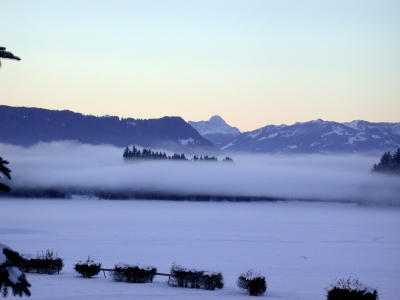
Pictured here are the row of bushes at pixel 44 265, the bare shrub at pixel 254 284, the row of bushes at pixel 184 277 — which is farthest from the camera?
the row of bushes at pixel 44 265

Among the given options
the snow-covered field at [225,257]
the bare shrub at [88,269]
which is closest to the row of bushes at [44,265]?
the snow-covered field at [225,257]

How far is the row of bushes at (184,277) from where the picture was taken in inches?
829

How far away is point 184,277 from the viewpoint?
25375 mm

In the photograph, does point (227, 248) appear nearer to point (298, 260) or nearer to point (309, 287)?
point (298, 260)

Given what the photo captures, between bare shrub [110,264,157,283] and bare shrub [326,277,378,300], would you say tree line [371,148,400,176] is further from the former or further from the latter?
bare shrub [326,277,378,300]

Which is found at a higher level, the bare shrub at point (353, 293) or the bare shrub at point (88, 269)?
the bare shrub at point (353, 293)

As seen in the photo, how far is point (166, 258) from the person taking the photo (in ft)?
123

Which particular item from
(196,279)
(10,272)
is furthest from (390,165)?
(10,272)

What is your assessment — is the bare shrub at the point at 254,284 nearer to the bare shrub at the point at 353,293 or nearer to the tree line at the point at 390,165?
the bare shrub at the point at 353,293

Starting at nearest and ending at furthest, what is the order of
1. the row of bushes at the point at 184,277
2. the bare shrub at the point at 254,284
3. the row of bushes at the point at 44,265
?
the row of bushes at the point at 184,277, the bare shrub at the point at 254,284, the row of bushes at the point at 44,265

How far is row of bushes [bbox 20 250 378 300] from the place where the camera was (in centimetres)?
2106

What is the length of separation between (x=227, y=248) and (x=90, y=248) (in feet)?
34.8

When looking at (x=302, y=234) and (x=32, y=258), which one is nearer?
(x=32, y=258)

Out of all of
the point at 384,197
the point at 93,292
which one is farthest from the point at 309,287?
the point at 384,197
